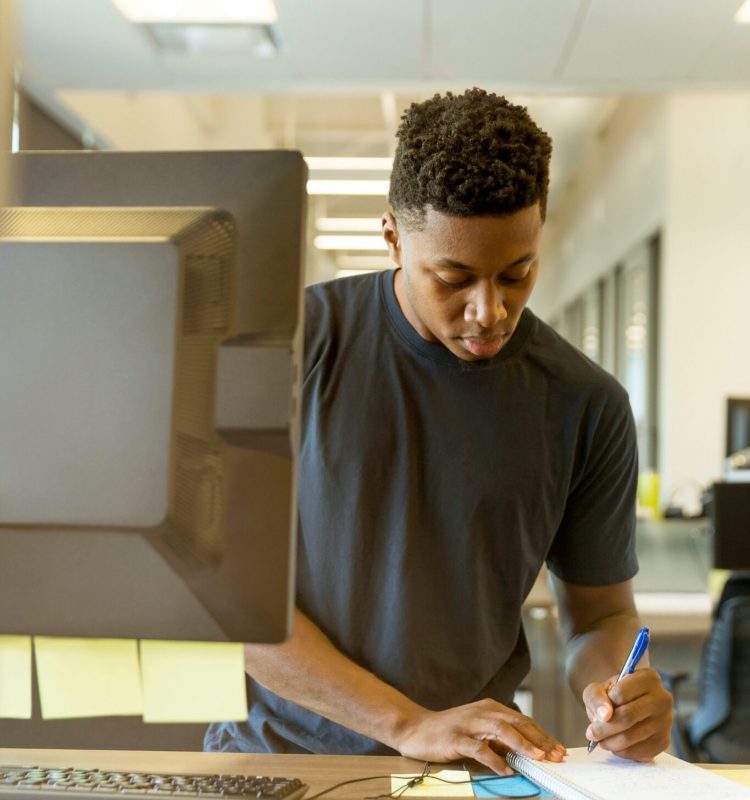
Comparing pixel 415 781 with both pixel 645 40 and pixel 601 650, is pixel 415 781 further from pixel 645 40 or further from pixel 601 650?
pixel 645 40

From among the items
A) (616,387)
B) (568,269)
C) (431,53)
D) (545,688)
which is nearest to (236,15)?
(431,53)

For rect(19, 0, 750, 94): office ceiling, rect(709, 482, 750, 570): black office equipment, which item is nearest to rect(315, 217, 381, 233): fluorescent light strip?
rect(19, 0, 750, 94): office ceiling

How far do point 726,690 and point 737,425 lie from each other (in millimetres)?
1402

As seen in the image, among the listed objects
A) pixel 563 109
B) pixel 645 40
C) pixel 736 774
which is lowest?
pixel 736 774

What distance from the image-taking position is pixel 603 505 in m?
1.28

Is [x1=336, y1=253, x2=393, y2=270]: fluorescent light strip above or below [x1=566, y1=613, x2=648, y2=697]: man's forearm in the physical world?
above

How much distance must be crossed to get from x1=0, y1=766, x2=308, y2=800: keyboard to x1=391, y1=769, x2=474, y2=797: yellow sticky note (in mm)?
120

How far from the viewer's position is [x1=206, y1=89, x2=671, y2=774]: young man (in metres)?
1.08

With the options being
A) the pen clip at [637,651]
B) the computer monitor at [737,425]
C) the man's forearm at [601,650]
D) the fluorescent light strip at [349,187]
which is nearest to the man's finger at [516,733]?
the pen clip at [637,651]

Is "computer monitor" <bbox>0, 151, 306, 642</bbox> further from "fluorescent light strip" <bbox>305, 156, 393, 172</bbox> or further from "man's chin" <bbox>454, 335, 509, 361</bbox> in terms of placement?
"fluorescent light strip" <bbox>305, 156, 393, 172</bbox>

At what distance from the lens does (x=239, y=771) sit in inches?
39.1

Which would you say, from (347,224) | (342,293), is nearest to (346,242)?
(347,224)

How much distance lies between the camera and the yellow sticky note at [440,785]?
3.14 feet

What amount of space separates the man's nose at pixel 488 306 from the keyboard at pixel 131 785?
488 millimetres
